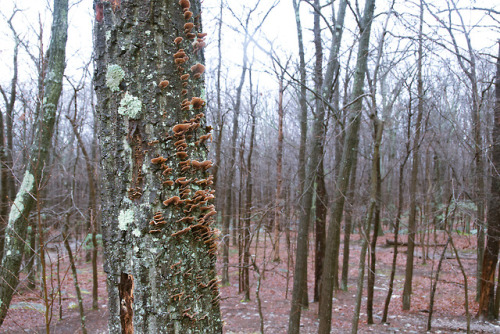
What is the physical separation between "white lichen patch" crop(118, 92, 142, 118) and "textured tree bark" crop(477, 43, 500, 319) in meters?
8.02

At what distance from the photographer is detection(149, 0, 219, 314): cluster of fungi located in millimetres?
1255

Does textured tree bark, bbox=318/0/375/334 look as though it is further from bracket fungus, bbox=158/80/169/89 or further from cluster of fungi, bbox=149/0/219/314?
bracket fungus, bbox=158/80/169/89

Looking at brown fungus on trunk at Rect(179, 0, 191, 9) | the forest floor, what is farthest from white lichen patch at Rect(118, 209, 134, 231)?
the forest floor

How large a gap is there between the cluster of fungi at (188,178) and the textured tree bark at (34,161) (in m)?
3.40

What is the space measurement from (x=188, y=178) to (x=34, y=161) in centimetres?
419

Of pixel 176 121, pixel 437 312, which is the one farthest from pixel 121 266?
pixel 437 312

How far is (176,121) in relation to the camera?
4.27ft

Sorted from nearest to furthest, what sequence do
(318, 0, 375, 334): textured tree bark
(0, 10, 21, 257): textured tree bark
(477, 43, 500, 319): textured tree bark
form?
(318, 0, 375, 334): textured tree bark < (477, 43, 500, 319): textured tree bark < (0, 10, 21, 257): textured tree bark

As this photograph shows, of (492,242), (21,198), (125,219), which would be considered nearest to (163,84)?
(125,219)

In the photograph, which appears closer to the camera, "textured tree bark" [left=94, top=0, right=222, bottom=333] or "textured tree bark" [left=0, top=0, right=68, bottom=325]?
"textured tree bark" [left=94, top=0, right=222, bottom=333]

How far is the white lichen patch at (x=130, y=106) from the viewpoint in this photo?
50.3 inches

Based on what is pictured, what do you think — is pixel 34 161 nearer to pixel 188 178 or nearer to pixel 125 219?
pixel 125 219

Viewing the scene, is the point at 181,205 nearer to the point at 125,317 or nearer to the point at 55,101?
the point at 125,317

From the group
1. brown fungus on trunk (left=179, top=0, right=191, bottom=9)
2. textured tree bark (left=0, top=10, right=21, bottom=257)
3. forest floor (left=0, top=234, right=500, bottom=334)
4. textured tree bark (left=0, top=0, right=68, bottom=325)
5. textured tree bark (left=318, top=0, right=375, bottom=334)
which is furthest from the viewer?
textured tree bark (left=0, top=10, right=21, bottom=257)
